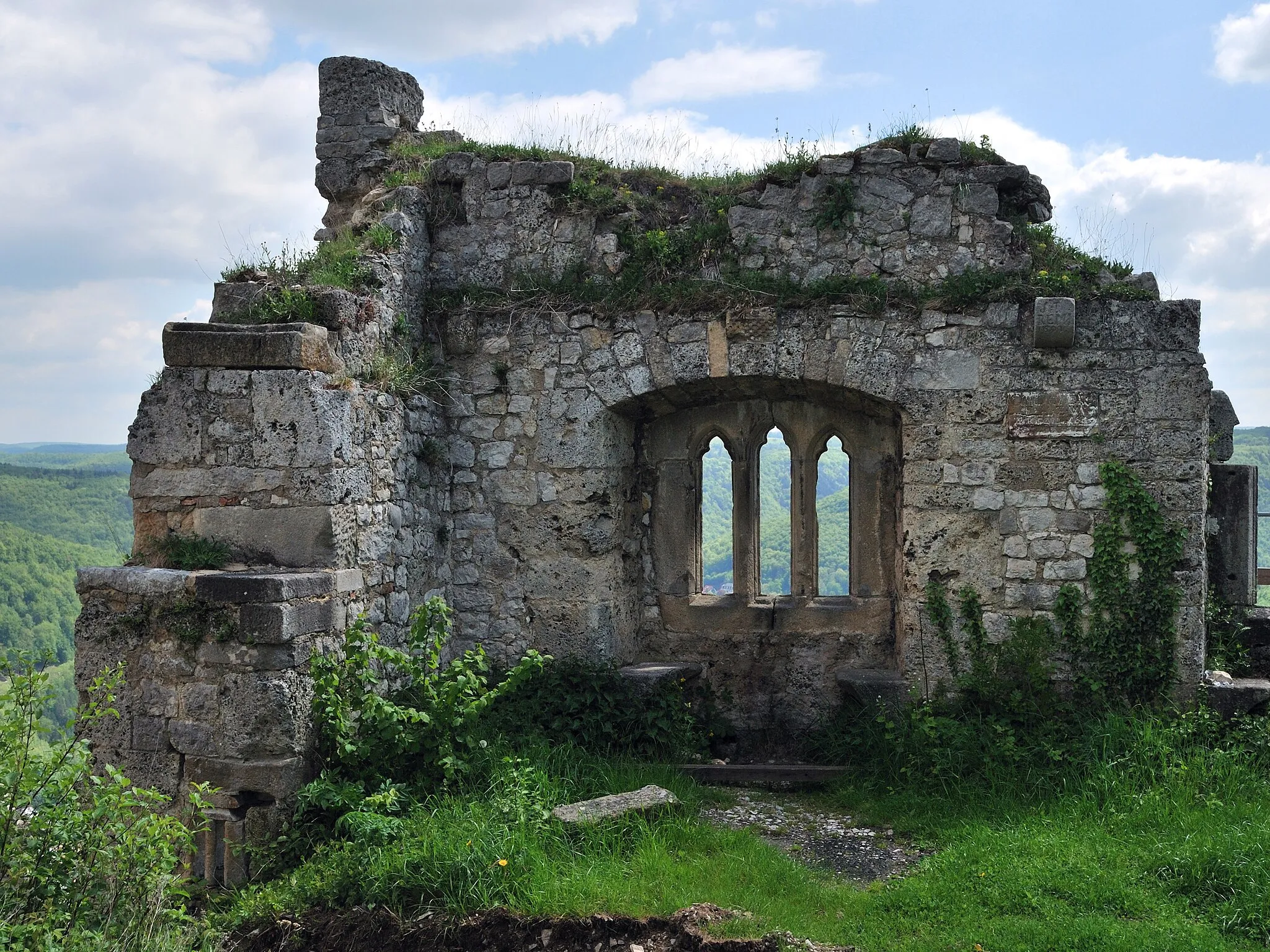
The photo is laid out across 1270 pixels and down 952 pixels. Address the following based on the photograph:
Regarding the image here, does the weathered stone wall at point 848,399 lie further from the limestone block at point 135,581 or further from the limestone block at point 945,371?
the limestone block at point 135,581

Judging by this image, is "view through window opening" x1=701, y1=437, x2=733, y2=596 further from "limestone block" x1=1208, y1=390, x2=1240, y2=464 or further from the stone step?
the stone step

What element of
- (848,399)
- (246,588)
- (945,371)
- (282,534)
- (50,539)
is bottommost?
(50,539)

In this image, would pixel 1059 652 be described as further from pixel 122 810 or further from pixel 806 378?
pixel 122 810

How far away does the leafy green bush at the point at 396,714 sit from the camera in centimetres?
553

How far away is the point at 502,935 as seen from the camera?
4543mm

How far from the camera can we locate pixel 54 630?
26.7 meters

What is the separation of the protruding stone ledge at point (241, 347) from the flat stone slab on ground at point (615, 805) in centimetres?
286

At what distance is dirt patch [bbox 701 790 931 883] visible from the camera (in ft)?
17.6

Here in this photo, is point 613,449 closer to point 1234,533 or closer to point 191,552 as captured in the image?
point 191,552

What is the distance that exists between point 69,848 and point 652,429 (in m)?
4.86

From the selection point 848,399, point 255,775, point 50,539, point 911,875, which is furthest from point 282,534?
point 50,539

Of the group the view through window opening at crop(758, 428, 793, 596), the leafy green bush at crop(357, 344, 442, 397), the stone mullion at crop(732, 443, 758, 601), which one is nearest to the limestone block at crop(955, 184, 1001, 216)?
the stone mullion at crop(732, 443, 758, 601)

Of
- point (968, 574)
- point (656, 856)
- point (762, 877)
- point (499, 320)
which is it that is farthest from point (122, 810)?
point (968, 574)

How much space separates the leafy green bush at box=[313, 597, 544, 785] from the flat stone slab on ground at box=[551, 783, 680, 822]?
0.66 meters
